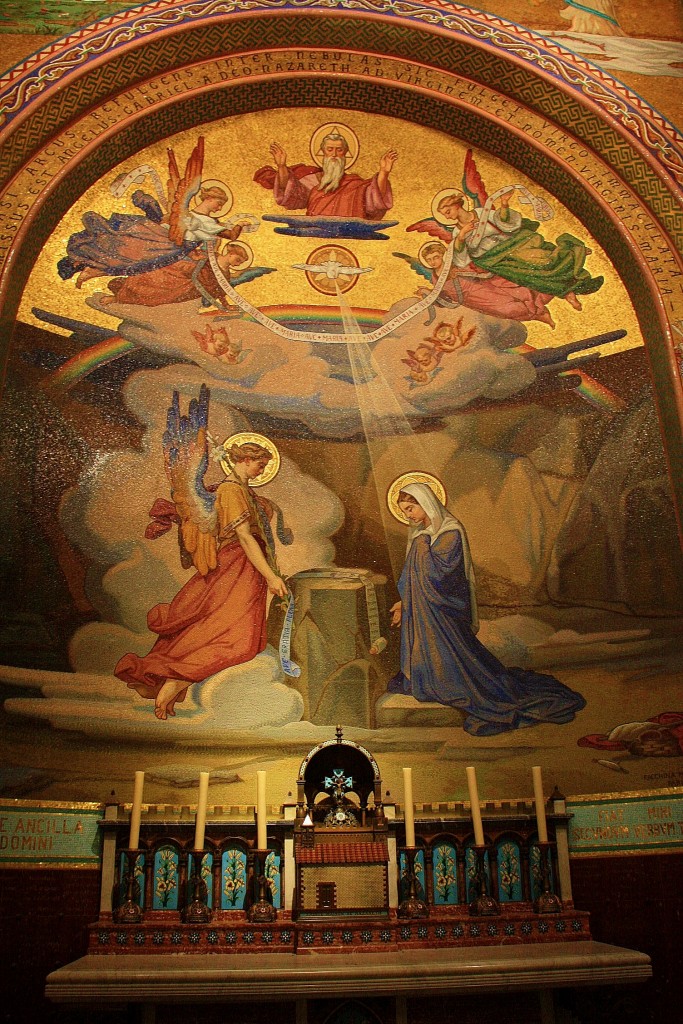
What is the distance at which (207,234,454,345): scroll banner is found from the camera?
335 inches

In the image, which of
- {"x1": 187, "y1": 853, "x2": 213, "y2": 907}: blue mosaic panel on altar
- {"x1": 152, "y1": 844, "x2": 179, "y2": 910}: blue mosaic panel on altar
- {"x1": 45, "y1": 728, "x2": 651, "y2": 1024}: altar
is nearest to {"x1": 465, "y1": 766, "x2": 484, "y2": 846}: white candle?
{"x1": 45, "y1": 728, "x2": 651, "y2": 1024}: altar

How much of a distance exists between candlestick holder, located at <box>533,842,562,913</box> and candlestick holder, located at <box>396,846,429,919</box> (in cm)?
77

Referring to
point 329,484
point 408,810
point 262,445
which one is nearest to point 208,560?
point 262,445

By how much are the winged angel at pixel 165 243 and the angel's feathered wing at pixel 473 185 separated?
6.45 feet

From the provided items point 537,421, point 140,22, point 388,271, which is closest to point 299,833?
point 537,421

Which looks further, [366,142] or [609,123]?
[366,142]

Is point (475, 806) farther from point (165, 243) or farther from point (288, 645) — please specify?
point (165, 243)

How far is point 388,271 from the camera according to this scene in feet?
28.7

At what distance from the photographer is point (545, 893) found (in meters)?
6.70

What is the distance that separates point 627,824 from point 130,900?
11.5ft

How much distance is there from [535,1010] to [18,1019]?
10.9 ft

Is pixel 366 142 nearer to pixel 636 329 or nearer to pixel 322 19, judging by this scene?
pixel 322 19

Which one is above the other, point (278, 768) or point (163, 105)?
point (163, 105)

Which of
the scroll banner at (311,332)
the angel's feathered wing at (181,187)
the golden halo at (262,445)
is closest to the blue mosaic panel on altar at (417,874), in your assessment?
the golden halo at (262,445)
